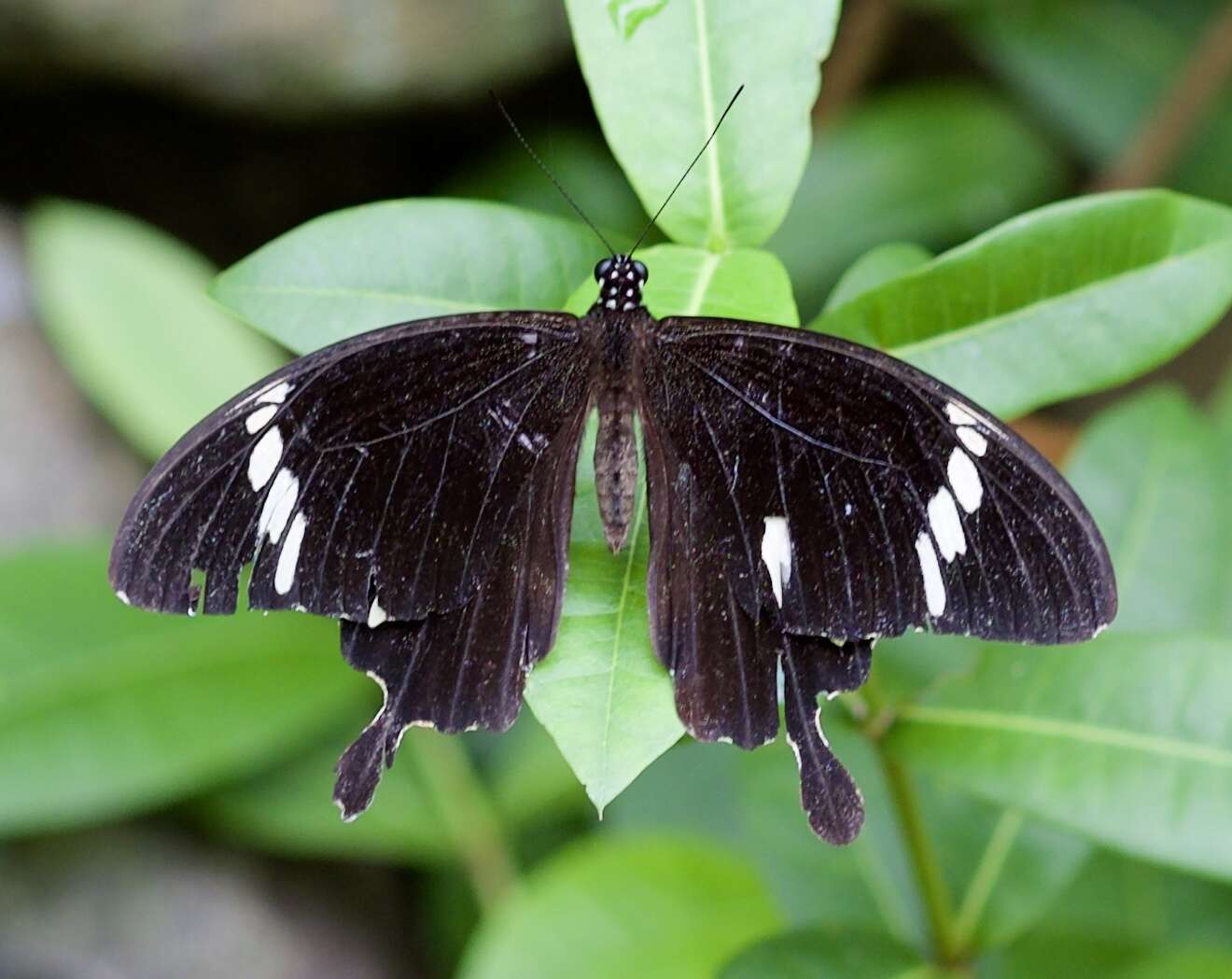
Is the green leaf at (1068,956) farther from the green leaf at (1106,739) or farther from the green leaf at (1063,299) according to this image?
the green leaf at (1063,299)

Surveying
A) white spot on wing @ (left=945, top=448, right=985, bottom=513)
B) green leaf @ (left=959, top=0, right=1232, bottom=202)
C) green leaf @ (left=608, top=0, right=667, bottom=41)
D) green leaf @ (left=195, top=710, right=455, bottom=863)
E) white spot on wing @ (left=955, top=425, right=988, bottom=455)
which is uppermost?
green leaf @ (left=959, top=0, right=1232, bottom=202)

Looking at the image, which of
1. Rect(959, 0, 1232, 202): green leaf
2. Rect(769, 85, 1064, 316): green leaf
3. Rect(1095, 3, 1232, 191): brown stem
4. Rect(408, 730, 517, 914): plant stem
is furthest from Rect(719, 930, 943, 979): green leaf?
Rect(959, 0, 1232, 202): green leaf

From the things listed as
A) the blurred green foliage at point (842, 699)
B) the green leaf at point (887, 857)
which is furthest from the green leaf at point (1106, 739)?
the green leaf at point (887, 857)

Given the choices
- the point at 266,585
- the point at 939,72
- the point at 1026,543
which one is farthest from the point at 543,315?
the point at 939,72

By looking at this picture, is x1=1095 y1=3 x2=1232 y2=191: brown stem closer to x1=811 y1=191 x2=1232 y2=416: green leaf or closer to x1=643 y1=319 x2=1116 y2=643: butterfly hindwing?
x1=811 y1=191 x2=1232 y2=416: green leaf

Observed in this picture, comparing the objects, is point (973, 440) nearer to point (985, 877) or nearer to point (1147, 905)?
point (985, 877)

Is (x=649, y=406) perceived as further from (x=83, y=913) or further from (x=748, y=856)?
(x=83, y=913)
